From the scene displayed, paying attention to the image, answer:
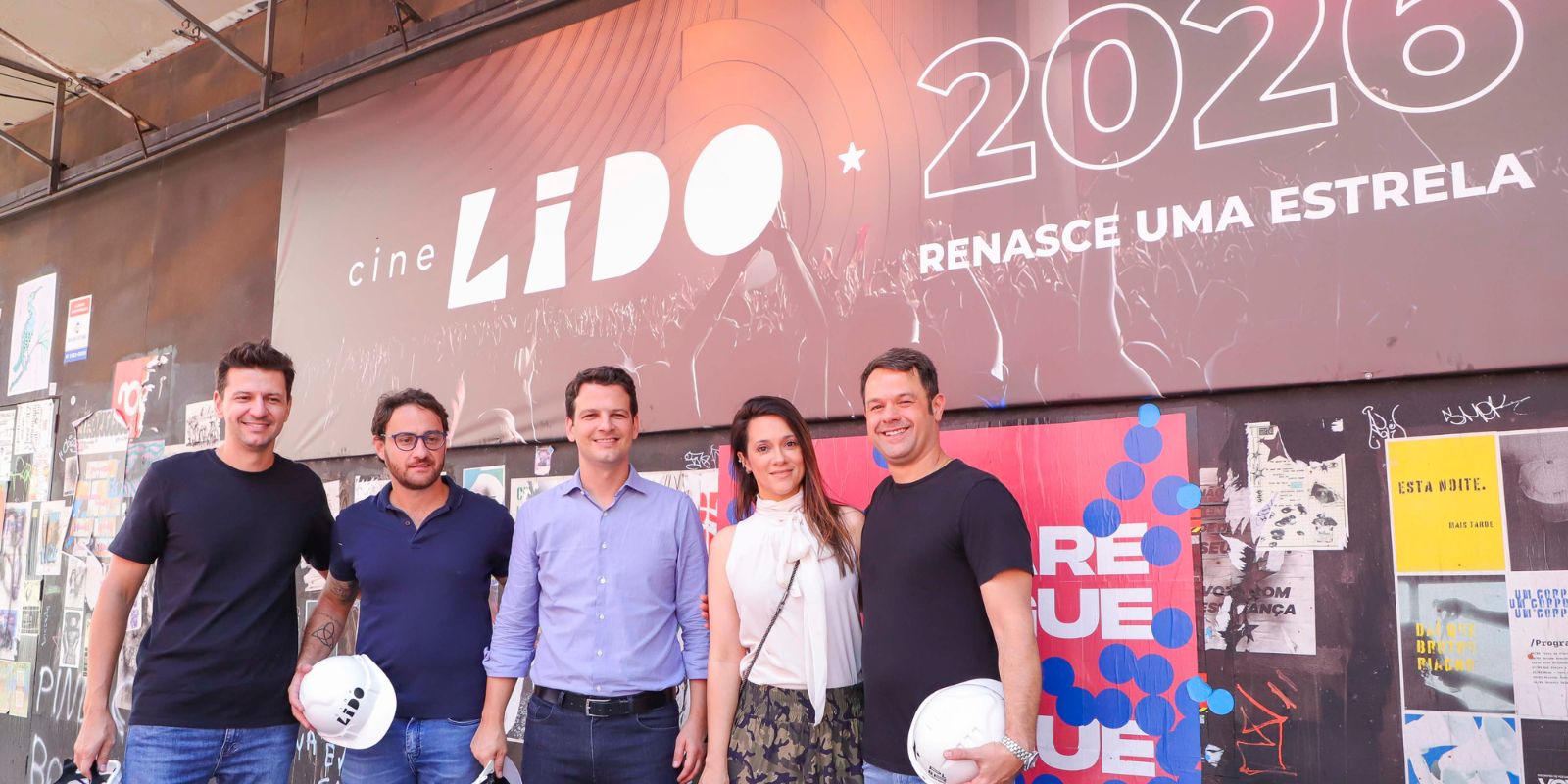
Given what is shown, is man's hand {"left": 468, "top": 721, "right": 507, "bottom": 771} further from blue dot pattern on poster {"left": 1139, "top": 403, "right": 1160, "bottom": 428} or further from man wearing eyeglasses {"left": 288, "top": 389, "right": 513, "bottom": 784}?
blue dot pattern on poster {"left": 1139, "top": 403, "right": 1160, "bottom": 428}

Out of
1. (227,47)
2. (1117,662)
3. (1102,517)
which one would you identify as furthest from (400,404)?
(227,47)

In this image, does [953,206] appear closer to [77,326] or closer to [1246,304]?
[1246,304]

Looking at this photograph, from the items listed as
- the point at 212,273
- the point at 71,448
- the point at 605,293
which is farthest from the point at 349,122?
the point at 71,448

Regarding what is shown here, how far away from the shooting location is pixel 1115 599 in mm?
2705

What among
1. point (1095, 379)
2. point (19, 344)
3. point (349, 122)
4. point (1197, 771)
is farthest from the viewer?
point (19, 344)

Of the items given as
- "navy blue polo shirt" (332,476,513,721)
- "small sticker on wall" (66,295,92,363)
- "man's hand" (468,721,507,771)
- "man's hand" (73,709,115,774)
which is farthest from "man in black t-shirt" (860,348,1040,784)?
"small sticker on wall" (66,295,92,363)

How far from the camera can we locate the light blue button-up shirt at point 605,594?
248cm

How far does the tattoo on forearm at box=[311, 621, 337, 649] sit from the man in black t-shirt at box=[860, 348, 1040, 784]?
1.52m

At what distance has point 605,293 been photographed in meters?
3.98

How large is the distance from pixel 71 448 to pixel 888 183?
18.7 feet

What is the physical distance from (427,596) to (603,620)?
50 cm

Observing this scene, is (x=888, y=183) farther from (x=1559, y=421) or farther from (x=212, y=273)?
(x=212, y=273)

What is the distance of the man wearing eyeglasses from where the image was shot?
2.60 metres

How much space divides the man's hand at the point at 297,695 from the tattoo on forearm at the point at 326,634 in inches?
2.9
